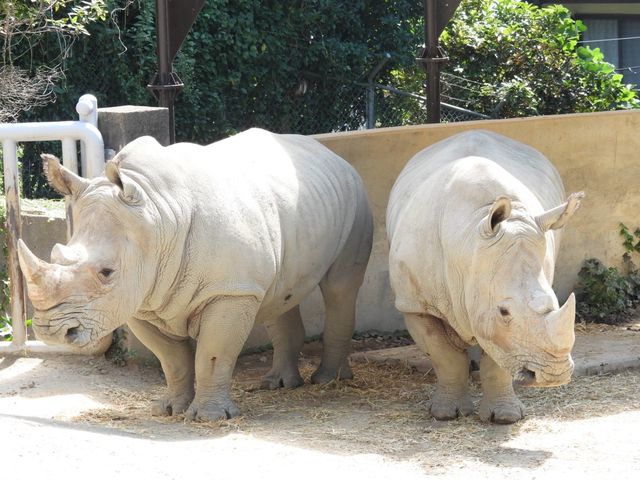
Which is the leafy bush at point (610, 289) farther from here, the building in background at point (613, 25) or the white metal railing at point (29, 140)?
the building in background at point (613, 25)

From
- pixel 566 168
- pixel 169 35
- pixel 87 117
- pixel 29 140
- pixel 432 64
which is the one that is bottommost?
pixel 566 168

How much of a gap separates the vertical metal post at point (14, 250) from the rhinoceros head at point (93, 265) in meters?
1.29

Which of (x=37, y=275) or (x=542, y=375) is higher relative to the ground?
(x=37, y=275)

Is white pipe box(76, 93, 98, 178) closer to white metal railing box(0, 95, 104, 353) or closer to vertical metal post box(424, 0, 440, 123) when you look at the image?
white metal railing box(0, 95, 104, 353)

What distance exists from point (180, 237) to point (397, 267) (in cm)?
122

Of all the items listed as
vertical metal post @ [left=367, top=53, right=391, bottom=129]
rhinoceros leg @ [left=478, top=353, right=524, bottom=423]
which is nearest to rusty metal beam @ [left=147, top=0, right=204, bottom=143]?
rhinoceros leg @ [left=478, top=353, right=524, bottom=423]

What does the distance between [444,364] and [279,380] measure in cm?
143

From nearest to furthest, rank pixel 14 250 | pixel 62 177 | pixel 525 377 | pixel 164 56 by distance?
pixel 525 377, pixel 62 177, pixel 14 250, pixel 164 56

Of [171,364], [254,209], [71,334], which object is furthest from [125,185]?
[171,364]

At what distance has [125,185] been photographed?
257 inches

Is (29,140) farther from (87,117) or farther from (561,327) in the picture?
(561,327)

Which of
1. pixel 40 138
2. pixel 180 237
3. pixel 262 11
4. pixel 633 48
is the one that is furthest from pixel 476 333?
pixel 633 48

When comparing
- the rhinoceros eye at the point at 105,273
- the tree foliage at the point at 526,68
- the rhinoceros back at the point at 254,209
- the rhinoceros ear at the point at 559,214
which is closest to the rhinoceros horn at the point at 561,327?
the rhinoceros ear at the point at 559,214

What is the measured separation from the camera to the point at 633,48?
60.3 ft
